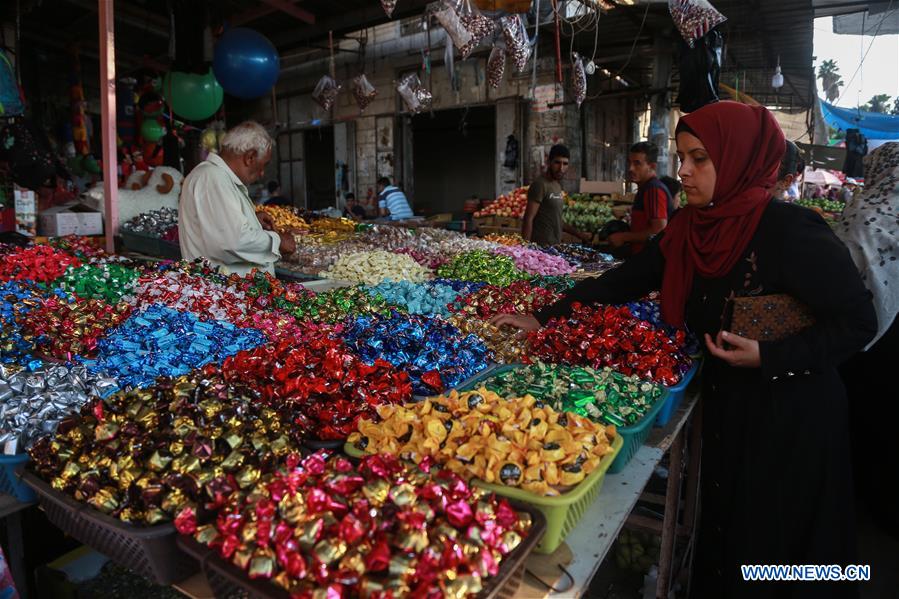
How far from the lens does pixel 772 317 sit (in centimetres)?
164

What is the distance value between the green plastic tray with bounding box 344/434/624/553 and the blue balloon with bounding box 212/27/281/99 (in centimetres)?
582

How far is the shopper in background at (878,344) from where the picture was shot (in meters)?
1.87

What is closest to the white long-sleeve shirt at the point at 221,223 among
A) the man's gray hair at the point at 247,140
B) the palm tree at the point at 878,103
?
the man's gray hair at the point at 247,140

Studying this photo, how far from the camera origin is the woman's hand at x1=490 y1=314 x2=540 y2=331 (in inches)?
90.0

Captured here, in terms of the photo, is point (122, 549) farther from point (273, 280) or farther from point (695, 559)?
point (273, 280)

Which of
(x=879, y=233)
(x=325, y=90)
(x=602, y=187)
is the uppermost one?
(x=325, y=90)

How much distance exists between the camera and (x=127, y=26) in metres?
8.52

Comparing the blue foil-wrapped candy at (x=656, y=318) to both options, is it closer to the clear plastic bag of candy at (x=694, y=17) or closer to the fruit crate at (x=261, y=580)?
the fruit crate at (x=261, y=580)

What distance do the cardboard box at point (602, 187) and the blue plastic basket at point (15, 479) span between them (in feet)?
27.3

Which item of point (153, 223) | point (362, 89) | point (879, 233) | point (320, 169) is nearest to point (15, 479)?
point (879, 233)

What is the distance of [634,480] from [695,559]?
0.84m

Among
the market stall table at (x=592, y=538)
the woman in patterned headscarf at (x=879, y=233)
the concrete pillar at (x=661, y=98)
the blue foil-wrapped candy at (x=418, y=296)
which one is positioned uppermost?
the concrete pillar at (x=661, y=98)

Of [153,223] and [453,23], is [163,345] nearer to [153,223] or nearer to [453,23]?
[453,23]

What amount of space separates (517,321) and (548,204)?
3450mm
